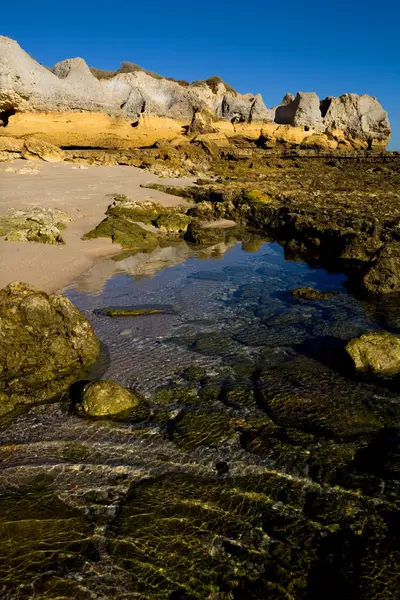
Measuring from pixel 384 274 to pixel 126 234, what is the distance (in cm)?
1121

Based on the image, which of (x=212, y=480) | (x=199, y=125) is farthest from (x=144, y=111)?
(x=212, y=480)

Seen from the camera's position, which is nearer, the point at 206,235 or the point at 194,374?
the point at 194,374

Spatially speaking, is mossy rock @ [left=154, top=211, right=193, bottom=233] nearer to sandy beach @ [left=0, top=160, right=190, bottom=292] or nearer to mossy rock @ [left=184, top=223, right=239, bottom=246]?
mossy rock @ [left=184, top=223, right=239, bottom=246]

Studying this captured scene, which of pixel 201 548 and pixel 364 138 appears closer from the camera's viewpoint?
pixel 201 548

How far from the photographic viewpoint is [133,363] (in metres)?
7.81

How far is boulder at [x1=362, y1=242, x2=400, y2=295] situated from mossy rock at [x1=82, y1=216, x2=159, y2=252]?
377 inches

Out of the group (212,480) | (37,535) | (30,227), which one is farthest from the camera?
(30,227)

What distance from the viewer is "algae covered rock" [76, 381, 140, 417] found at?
614 cm

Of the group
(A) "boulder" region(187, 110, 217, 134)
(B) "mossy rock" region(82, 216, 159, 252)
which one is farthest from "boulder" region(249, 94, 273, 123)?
(B) "mossy rock" region(82, 216, 159, 252)

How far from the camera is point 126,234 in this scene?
17.9 metres

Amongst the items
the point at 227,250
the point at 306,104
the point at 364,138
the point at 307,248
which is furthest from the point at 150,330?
the point at 364,138

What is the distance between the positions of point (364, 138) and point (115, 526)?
68.9 meters

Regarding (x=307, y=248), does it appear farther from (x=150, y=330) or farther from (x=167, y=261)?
(x=150, y=330)

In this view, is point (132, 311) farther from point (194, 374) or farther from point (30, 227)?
point (30, 227)
